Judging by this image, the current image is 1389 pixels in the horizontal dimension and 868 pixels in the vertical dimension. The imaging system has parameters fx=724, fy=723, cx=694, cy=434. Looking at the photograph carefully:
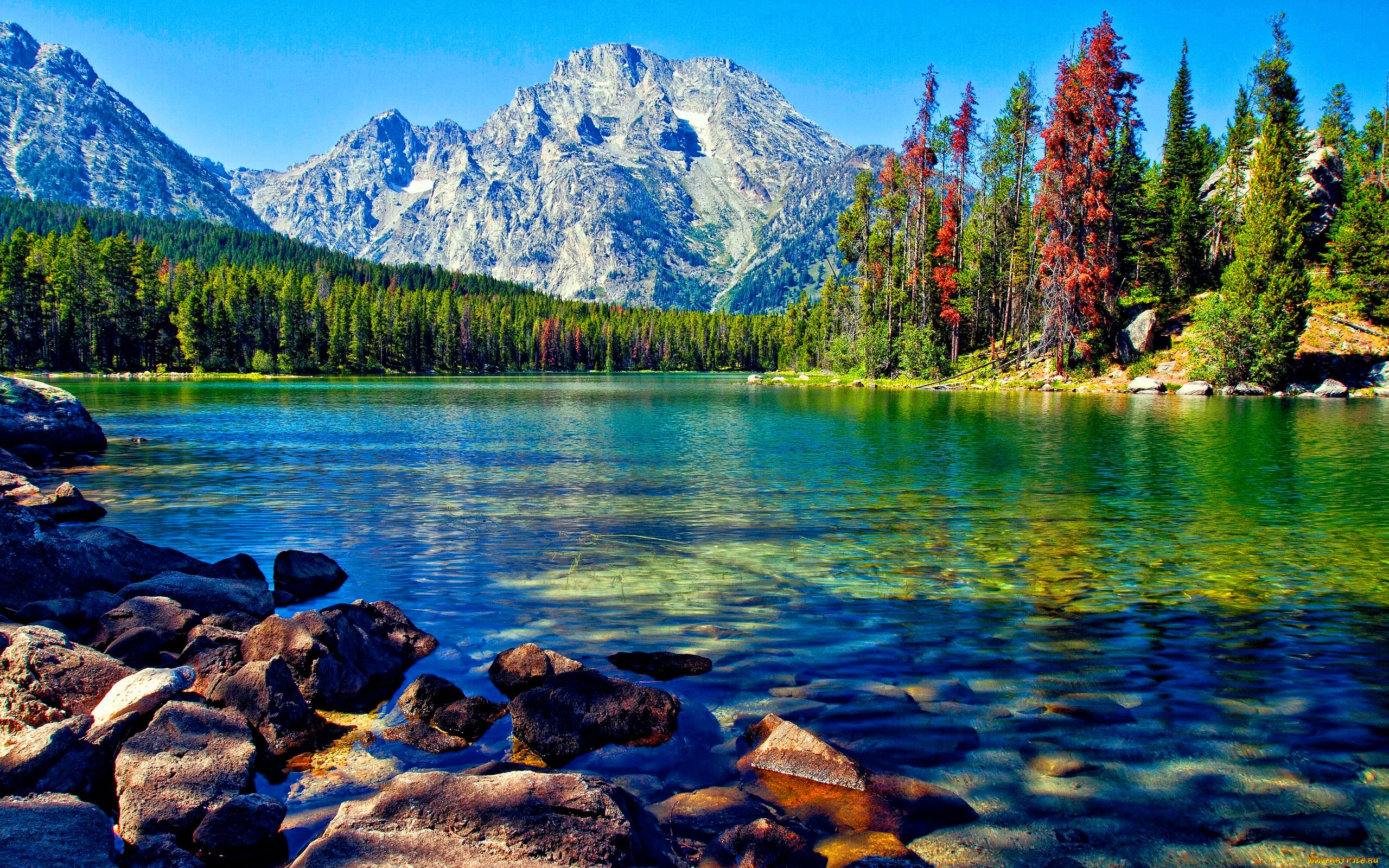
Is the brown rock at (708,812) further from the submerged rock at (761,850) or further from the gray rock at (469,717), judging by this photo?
the gray rock at (469,717)

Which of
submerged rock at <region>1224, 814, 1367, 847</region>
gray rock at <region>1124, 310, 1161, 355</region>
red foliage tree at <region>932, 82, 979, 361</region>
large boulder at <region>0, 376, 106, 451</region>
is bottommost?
submerged rock at <region>1224, 814, 1367, 847</region>

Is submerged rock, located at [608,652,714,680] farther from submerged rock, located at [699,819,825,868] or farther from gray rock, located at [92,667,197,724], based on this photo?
gray rock, located at [92,667,197,724]

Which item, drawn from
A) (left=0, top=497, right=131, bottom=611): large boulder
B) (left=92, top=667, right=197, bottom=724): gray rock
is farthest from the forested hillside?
(left=92, top=667, right=197, bottom=724): gray rock

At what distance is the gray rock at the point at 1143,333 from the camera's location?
217 feet

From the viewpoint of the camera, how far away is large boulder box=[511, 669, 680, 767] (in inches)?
269

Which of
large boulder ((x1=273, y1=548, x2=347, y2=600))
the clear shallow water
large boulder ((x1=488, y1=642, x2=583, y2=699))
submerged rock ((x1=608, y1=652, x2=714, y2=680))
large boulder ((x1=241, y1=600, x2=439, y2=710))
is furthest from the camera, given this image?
large boulder ((x1=273, y1=548, x2=347, y2=600))

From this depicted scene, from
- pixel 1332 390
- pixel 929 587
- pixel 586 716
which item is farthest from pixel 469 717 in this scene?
pixel 1332 390

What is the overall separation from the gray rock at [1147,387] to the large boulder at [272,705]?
2698 inches

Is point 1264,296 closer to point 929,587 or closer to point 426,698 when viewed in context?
point 929,587

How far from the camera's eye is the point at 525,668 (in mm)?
8117

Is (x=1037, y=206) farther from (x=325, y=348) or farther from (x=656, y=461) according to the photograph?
(x=325, y=348)

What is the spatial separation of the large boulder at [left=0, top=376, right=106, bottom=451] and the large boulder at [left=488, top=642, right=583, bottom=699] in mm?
30456

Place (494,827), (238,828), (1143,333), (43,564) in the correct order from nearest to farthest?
(494,827) < (238,828) < (43,564) < (1143,333)

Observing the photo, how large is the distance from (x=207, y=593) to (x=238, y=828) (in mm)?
6259
